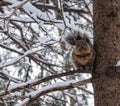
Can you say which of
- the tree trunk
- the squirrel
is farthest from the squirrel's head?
the tree trunk

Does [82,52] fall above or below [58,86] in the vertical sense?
above

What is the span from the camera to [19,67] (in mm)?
4926

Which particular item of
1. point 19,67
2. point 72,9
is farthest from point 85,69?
point 19,67

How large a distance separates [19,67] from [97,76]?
2891mm

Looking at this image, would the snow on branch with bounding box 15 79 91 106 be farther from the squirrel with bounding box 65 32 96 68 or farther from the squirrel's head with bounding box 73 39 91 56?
the squirrel's head with bounding box 73 39 91 56

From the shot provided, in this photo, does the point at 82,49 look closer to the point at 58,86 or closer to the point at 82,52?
the point at 82,52

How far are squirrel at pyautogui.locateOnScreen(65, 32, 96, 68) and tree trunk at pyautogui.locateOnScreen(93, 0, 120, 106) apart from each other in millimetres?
73

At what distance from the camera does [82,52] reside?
77.9 inches

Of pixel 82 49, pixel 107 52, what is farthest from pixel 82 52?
pixel 107 52

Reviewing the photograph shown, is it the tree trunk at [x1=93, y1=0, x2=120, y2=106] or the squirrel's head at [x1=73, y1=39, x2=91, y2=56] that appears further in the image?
the tree trunk at [x1=93, y1=0, x2=120, y2=106]

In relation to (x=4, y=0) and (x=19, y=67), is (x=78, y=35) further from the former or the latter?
(x=19, y=67)

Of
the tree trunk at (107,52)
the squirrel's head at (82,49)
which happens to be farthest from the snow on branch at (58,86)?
the squirrel's head at (82,49)

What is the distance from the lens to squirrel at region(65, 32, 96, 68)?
197 cm

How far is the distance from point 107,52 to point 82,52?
0.22 metres
